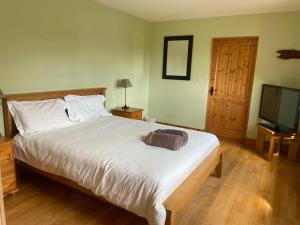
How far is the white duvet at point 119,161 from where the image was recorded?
5.75 ft

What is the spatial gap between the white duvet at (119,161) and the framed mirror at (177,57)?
241cm

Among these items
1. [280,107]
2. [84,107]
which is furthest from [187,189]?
[280,107]

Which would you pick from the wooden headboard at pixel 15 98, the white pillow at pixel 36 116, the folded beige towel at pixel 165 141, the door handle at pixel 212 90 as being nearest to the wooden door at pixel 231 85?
the door handle at pixel 212 90

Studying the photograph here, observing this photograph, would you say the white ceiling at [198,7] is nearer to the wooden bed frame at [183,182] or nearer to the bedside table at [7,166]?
the wooden bed frame at [183,182]

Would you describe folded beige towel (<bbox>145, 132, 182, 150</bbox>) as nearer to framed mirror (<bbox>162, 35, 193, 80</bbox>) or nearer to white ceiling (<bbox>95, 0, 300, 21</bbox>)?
white ceiling (<bbox>95, 0, 300, 21</bbox>)

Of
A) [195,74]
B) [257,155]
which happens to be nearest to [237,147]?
[257,155]

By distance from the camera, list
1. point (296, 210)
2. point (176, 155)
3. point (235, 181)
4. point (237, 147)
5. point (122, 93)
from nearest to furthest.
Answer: point (176, 155)
point (296, 210)
point (235, 181)
point (237, 147)
point (122, 93)

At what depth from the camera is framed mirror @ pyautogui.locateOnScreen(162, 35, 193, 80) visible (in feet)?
15.8

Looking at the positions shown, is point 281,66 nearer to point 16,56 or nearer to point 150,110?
point 150,110

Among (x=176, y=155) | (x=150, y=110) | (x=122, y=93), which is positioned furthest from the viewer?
(x=150, y=110)

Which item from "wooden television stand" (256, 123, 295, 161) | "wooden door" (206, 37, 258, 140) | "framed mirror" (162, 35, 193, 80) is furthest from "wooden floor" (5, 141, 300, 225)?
"framed mirror" (162, 35, 193, 80)

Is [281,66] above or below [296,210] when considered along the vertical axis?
above

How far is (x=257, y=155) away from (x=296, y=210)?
156cm

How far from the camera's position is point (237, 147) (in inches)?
166
